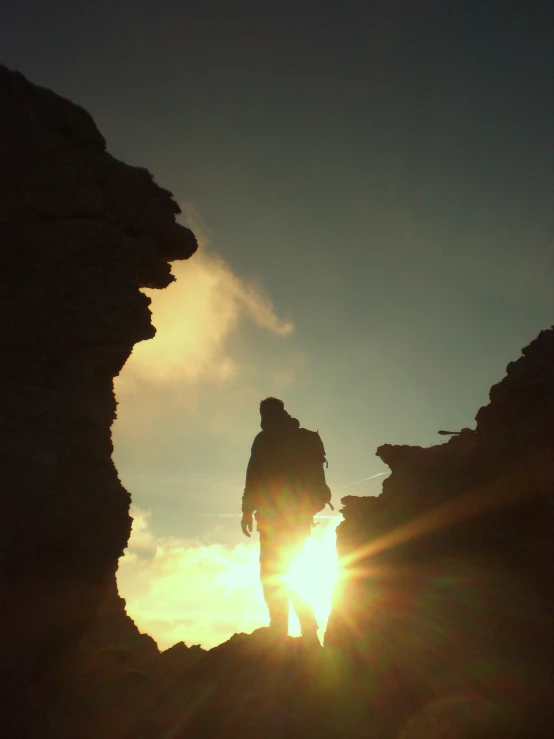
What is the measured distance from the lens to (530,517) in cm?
891

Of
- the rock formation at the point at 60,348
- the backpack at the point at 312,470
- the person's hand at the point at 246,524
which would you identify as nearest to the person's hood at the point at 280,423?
the backpack at the point at 312,470

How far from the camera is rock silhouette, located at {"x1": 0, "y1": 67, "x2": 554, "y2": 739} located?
5.57m

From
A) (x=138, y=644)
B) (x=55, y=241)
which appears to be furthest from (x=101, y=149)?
(x=138, y=644)

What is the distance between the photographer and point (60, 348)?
7.12 m

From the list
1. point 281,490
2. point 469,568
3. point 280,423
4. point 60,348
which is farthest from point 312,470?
point 60,348

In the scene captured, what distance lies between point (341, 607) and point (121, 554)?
5945 millimetres

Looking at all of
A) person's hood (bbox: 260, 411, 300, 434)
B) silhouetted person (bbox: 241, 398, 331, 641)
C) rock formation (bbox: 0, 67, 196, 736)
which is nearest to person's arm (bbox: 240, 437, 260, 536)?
silhouetted person (bbox: 241, 398, 331, 641)

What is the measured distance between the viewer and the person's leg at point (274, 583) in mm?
8992

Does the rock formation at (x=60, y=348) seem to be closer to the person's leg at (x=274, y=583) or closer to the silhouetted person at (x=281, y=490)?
the person's leg at (x=274, y=583)

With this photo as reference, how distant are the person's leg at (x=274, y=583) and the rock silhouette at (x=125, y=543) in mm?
1277

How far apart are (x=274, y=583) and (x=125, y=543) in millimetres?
3999

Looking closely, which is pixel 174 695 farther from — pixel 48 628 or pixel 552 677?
pixel 552 677

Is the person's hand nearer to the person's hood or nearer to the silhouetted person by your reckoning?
the silhouetted person

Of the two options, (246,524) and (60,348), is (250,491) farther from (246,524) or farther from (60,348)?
(60,348)
